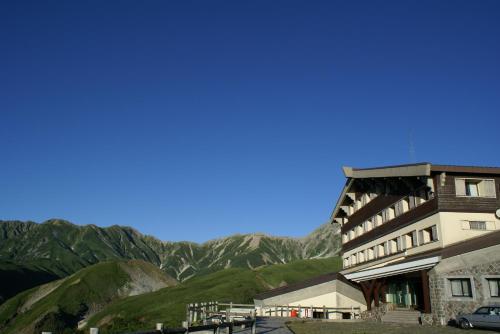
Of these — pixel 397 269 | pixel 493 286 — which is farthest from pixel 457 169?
pixel 493 286

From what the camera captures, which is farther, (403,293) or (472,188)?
(403,293)

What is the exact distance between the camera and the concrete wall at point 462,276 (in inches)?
995

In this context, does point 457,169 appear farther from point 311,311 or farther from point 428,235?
point 311,311

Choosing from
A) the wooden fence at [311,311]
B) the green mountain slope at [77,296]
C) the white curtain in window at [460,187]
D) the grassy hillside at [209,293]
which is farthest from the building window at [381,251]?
the green mountain slope at [77,296]

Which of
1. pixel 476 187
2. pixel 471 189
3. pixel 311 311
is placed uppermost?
pixel 476 187

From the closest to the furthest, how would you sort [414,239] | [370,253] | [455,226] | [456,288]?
[456,288] < [455,226] < [414,239] < [370,253]

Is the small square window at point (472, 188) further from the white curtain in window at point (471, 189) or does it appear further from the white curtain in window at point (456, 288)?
the white curtain in window at point (456, 288)

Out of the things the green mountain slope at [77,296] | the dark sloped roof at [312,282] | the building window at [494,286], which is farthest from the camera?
the green mountain slope at [77,296]

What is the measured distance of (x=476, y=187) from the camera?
33.2 meters

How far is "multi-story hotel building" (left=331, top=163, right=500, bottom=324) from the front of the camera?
26.6 meters

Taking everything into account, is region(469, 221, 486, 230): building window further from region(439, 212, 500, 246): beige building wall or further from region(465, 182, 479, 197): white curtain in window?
region(465, 182, 479, 197): white curtain in window

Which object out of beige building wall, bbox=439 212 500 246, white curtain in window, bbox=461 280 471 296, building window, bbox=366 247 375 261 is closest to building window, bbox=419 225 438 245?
beige building wall, bbox=439 212 500 246

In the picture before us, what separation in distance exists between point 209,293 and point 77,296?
45516mm

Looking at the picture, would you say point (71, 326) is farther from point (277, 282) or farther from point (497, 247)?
point (497, 247)
